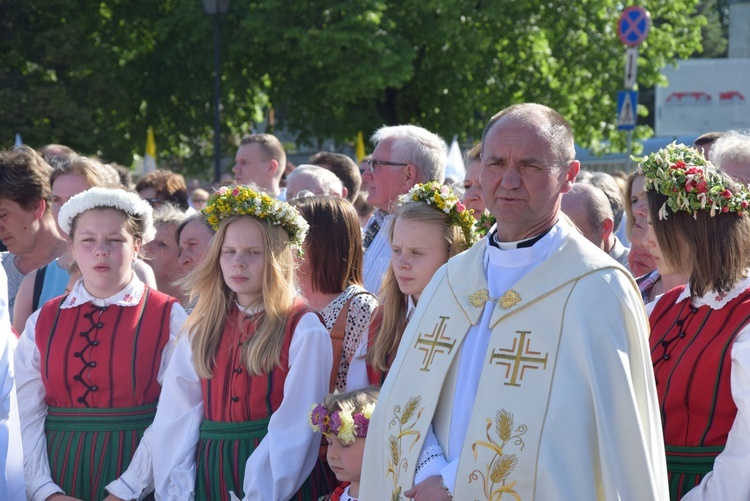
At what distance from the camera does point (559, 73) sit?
72.5 ft

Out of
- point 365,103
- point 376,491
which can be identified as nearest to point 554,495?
point 376,491

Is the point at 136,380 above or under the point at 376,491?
above

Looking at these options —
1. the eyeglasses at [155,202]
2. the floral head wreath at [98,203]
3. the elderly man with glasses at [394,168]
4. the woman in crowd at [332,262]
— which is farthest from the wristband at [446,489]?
the eyeglasses at [155,202]

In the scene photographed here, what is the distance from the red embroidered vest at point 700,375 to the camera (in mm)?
3682

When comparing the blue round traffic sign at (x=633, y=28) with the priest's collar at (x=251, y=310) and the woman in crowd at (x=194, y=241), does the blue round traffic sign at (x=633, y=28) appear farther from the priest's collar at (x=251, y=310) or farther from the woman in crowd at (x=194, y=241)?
the priest's collar at (x=251, y=310)

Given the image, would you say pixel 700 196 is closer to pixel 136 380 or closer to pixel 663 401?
pixel 663 401

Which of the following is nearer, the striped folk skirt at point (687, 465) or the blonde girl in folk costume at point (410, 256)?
the striped folk skirt at point (687, 465)

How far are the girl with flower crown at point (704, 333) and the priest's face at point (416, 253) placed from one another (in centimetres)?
97

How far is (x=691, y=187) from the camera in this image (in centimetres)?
385

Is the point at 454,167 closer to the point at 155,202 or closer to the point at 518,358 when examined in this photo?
the point at 155,202

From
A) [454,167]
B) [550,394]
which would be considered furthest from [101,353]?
[454,167]

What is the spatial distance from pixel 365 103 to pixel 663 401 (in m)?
18.3

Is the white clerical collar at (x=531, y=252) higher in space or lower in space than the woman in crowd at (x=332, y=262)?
lower

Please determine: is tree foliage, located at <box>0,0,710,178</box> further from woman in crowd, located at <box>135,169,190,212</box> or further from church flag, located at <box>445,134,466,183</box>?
woman in crowd, located at <box>135,169,190,212</box>
